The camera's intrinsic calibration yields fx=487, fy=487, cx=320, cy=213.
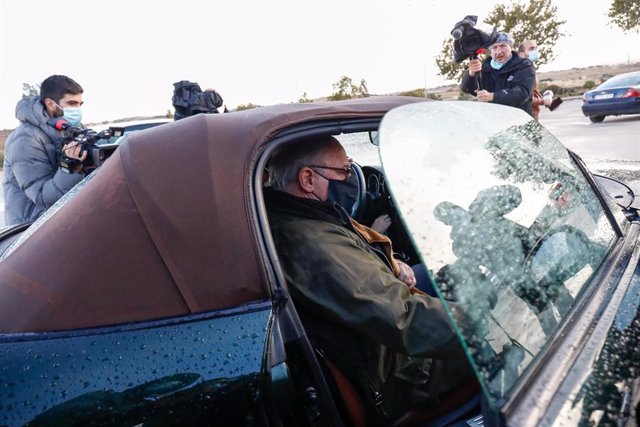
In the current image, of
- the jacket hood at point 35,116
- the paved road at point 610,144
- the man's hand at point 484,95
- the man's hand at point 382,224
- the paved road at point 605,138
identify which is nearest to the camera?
the man's hand at point 382,224

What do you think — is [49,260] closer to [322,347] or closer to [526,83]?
[322,347]

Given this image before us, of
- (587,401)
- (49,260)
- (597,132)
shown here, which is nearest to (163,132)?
(49,260)

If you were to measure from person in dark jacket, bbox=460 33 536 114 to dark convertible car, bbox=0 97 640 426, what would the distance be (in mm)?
4592

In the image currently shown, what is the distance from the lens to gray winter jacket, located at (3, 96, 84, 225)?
334 centimetres

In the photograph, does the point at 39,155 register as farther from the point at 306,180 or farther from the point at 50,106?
the point at 306,180

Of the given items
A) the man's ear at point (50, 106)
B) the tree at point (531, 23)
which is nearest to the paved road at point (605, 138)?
the man's ear at point (50, 106)

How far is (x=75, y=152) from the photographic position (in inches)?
131

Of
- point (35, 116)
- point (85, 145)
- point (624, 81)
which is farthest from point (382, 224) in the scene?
point (624, 81)

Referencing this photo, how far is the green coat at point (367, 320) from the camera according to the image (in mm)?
1442

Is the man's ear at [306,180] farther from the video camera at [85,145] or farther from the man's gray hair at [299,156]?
the video camera at [85,145]

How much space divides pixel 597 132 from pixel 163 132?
492 inches

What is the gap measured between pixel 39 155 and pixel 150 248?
2701mm

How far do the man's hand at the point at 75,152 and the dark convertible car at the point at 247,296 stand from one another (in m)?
1.98

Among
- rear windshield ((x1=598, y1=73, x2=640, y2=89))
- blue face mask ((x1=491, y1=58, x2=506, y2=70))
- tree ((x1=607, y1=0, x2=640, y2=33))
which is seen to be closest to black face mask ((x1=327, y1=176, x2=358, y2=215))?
blue face mask ((x1=491, y1=58, x2=506, y2=70))
